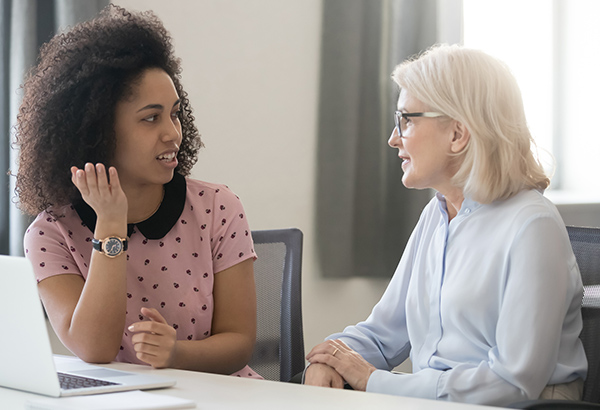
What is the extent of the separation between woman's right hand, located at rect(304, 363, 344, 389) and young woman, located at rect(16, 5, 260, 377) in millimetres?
207

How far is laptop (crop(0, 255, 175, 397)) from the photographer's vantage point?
1072mm

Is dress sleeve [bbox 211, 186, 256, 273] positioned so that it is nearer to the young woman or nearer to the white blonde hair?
the young woman

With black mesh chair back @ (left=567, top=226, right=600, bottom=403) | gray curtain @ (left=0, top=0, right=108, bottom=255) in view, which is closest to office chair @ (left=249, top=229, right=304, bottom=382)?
black mesh chair back @ (left=567, top=226, right=600, bottom=403)

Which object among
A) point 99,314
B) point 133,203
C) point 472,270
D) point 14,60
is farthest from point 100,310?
point 14,60

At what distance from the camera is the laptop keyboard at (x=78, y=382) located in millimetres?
1191

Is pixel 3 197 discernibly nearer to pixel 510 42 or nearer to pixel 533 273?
pixel 533 273

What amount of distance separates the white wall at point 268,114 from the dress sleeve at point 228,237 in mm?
1285

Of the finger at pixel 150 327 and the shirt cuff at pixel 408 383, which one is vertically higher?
the finger at pixel 150 327

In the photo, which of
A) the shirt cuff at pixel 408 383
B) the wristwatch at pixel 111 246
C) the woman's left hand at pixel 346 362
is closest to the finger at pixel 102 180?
the wristwatch at pixel 111 246

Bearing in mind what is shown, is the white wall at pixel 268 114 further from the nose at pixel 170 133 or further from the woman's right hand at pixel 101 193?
the woman's right hand at pixel 101 193

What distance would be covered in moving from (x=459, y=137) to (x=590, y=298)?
1.45ft

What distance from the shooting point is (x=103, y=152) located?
5.54ft

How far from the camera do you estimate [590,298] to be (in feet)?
4.79

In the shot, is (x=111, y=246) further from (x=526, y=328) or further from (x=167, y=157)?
(x=526, y=328)
